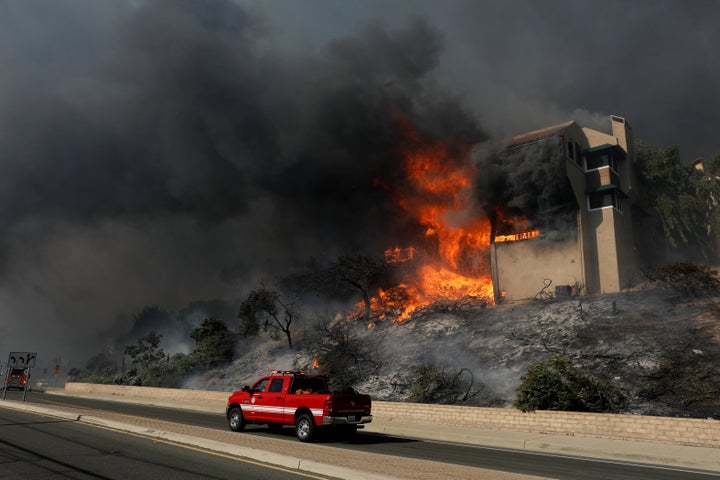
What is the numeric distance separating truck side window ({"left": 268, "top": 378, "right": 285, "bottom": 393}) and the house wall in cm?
2855

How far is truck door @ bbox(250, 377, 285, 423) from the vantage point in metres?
14.9

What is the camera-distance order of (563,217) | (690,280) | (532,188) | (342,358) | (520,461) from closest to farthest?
(520,461) < (690,280) < (342,358) < (563,217) < (532,188)

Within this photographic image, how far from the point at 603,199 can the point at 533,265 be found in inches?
300

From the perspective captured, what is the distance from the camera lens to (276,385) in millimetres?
15445

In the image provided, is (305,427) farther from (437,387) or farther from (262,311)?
(262,311)

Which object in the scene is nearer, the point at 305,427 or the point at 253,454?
the point at 253,454

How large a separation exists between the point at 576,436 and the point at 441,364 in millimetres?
16032

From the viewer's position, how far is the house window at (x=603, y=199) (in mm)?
39531

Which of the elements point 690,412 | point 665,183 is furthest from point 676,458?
point 665,183

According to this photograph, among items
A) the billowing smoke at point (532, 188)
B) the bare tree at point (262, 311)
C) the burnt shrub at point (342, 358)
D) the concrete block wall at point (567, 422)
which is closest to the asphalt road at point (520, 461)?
the concrete block wall at point (567, 422)

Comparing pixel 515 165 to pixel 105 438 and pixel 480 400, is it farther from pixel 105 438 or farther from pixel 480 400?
pixel 105 438

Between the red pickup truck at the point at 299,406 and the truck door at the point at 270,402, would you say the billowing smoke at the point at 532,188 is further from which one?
the truck door at the point at 270,402

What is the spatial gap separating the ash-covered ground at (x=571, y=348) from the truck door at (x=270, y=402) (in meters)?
13.1

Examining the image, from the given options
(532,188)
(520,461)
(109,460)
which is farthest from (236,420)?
(532,188)
